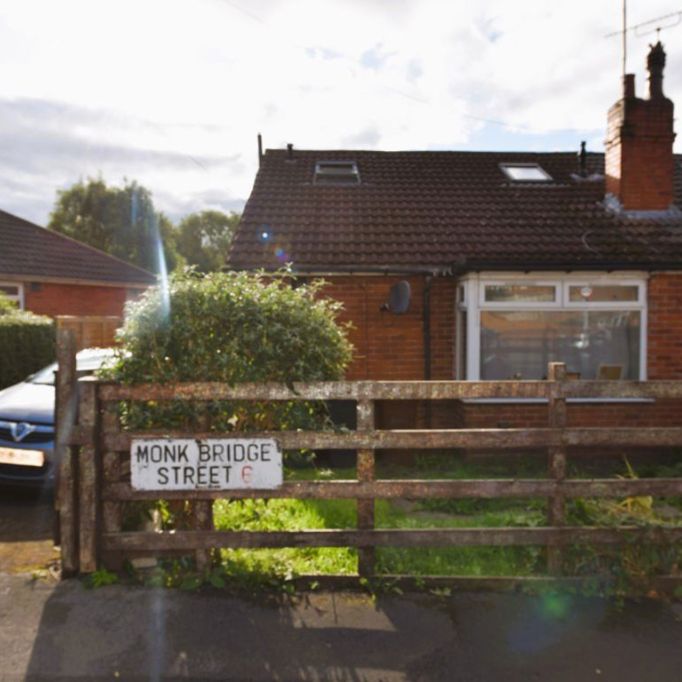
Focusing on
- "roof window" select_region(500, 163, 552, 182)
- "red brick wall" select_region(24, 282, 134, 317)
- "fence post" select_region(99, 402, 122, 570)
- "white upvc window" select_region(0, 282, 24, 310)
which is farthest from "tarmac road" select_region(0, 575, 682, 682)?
"white upvc window" select_region(0, 282, 24, 310)

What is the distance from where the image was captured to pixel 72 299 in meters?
19.2

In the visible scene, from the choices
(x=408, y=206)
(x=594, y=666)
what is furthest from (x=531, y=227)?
(x=594, y=666)

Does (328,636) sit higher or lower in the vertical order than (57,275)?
lower

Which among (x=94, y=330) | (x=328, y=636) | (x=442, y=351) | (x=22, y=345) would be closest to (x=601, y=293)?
(x=442, y=351)

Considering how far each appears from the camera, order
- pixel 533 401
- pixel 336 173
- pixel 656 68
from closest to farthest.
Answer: pixel 533 401
pixel 656 68
pixel 336 173

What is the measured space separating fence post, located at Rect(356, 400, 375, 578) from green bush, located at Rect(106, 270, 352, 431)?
354 mm

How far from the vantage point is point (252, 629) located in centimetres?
321

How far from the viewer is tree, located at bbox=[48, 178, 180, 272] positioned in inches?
1630

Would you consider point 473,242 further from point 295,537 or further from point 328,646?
point 328,646

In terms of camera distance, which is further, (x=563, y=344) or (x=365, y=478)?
(x=563, y=344)

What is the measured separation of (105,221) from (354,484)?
42.0 m

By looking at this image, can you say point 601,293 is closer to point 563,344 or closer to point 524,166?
point 563,344

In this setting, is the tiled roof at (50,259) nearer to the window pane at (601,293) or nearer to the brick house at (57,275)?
the brick house at (57,275)

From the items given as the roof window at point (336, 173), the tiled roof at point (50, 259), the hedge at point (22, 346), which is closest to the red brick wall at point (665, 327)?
the roof window at point (336, 173)
